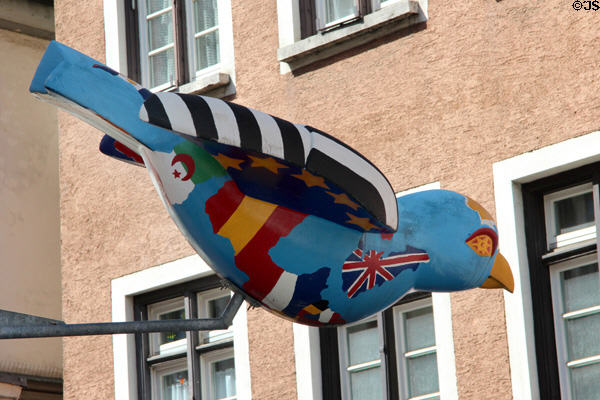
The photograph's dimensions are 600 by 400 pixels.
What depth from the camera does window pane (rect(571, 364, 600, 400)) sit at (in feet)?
29.4

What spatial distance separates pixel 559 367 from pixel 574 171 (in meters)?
1.18

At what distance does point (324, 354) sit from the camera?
34.2 ft

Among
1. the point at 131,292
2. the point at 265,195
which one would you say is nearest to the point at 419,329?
the point at 131,292

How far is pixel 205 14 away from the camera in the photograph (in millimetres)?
11969

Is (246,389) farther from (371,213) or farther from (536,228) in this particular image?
(371,213)

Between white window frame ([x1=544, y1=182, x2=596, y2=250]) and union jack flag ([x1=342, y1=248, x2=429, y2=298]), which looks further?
white window frame ([x1=544, y1=182, x2=596, y2=250])

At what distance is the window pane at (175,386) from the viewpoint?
11.6 meters

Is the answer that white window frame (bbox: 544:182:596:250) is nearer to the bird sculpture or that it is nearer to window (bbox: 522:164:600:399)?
window (bbox: 522:164:600:399)

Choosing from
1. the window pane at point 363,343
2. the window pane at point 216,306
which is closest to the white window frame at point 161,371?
the window pane at point 216,306

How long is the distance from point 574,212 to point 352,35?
211 centimetres

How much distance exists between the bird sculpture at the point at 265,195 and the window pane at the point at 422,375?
170 inches

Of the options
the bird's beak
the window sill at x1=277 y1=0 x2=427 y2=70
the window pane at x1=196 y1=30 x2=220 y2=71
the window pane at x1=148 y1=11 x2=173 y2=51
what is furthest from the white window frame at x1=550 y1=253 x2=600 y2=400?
the window pane at x1=148 y1=11 x2=173 y2=51

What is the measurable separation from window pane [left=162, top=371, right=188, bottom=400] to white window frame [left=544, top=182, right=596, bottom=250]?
3497 millimetres

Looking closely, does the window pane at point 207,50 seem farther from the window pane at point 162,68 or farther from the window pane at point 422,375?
the window pane at point 422,375
